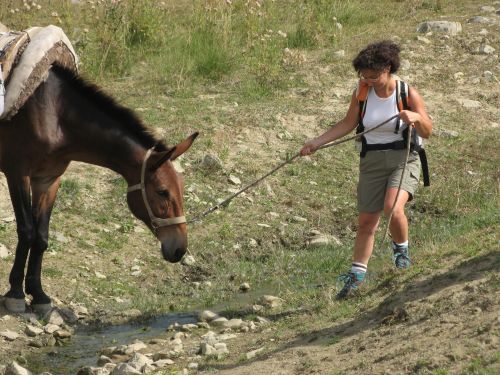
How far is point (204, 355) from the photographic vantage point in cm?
615

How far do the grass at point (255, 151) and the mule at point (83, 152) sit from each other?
2.51 ft

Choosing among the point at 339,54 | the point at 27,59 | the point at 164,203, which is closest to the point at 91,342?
the point at 164,203

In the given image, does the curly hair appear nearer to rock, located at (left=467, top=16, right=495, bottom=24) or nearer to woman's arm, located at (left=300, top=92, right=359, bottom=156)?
woman's arm, located at (left=300, top=92, right=359, bottom=156)

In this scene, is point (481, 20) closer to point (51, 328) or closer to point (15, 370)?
point (51, 328)

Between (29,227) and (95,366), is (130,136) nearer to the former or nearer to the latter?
(29,227)

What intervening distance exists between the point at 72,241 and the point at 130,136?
1.69 meters

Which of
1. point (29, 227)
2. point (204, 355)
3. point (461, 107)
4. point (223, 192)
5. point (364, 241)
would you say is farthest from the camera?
point (461, 107)

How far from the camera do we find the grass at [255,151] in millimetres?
7977

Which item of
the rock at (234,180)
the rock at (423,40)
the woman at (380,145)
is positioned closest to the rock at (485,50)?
the rock at (423,40)

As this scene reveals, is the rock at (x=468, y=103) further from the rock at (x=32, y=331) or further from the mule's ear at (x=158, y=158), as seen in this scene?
the rock at (x=32, y=331)

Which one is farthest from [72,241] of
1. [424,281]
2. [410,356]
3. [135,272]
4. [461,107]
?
[461,107]

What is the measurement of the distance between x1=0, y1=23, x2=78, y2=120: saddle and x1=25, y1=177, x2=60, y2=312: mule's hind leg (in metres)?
0.64

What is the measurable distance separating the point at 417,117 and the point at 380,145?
0.36 metres

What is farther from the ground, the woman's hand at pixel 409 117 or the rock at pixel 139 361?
the woman's hand at pixel 409 117
